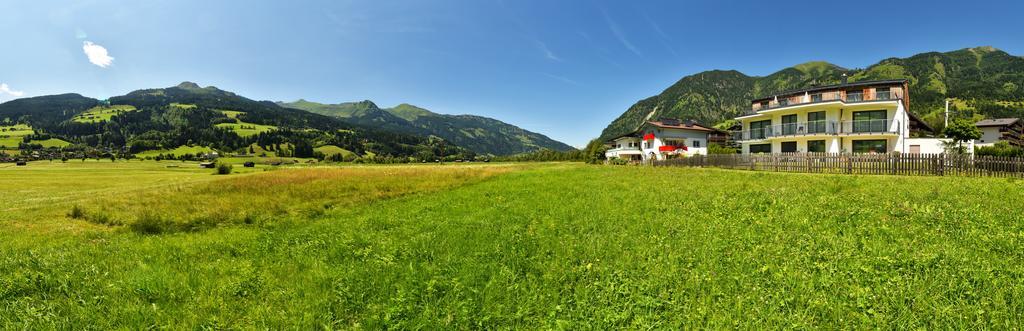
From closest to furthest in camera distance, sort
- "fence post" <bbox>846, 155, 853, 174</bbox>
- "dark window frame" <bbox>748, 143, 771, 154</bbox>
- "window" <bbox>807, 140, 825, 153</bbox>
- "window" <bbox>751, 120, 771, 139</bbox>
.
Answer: "fence post" <bbox>846, 155, 853, 174</bbox>
"window" <bbox>807, 140, 825, 153</bbox>
"window" <bbox>751, 120, 771, 139</bbox>
"dark window frame" <bbox>748, 143, 771, 154</bbox>

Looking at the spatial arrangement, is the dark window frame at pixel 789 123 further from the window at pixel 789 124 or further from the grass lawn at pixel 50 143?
the grass lawn at pixel 50 143

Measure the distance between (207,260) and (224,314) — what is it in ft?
10.9

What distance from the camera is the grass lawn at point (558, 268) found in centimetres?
437

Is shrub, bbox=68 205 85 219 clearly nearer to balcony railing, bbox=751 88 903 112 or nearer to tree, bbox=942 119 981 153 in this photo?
balcony railing, bbox=751 88 903 112

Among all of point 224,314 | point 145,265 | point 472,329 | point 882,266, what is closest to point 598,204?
point 882,266

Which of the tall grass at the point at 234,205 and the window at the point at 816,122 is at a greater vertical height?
the window at the point at 816,122

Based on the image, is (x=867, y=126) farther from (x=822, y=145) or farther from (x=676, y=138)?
(x=676, y=138)

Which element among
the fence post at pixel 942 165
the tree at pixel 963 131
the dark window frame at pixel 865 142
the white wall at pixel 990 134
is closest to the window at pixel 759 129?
the dark window frame at pixel 865 142

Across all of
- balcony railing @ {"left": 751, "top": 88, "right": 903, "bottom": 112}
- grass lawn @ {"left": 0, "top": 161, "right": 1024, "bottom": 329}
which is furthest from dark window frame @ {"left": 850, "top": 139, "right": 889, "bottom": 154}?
grass lawn @ {"left": 0, "top": 161, "right": 1024, "bottom": 329}

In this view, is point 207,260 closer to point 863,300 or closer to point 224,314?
point 224,314

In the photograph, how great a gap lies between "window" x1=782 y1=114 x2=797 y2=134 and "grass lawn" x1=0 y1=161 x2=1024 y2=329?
36924mm

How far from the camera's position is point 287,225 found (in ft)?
36.2

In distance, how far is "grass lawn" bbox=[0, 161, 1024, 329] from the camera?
437 centimetres

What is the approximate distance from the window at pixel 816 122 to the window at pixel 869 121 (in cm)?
281
